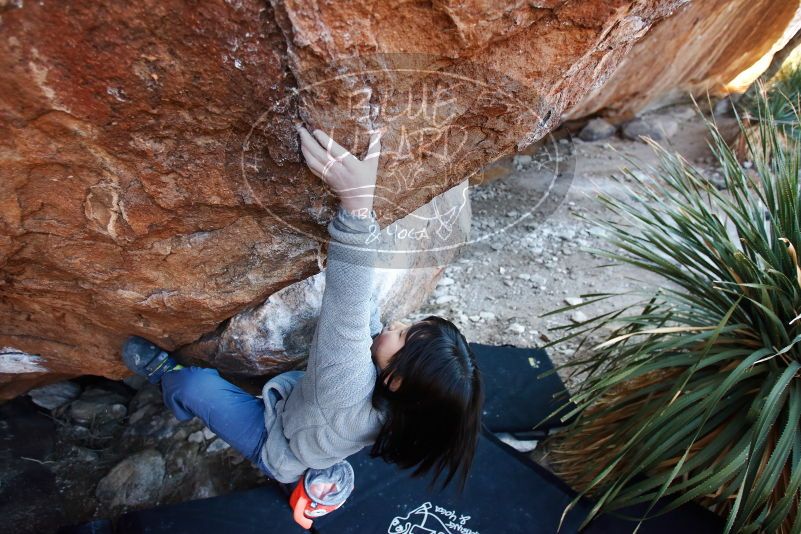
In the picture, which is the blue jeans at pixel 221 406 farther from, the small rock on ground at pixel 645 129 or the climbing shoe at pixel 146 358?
the small rock on ground at pixel 645 129

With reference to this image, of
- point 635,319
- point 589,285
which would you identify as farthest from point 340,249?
point 589,285

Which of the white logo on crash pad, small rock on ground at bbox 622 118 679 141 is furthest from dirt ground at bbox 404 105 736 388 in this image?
small rock on ground at bbox 622 118 679 141

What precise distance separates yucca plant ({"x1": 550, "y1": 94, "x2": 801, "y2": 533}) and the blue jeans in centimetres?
104

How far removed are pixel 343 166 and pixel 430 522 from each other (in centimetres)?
139

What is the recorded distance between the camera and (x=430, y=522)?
199 cm

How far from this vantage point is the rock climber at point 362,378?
4.07 feet

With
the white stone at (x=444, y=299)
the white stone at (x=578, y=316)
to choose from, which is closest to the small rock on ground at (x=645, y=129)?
the white stone at (x=578, y=316)

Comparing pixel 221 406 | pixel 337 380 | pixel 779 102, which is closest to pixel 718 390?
pixel 337 380

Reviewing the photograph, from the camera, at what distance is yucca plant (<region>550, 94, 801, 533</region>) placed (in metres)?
1.68

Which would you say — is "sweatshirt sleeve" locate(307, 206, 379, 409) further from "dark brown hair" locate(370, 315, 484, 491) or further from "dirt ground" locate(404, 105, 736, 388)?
"dirt ground" locate(404, 105, 736, 388)

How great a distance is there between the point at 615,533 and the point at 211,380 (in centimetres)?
148

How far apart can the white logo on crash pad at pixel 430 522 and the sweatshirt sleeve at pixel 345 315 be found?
79cm

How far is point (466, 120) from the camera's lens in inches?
51.5

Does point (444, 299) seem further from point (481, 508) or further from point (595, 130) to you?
point (595, 130)
